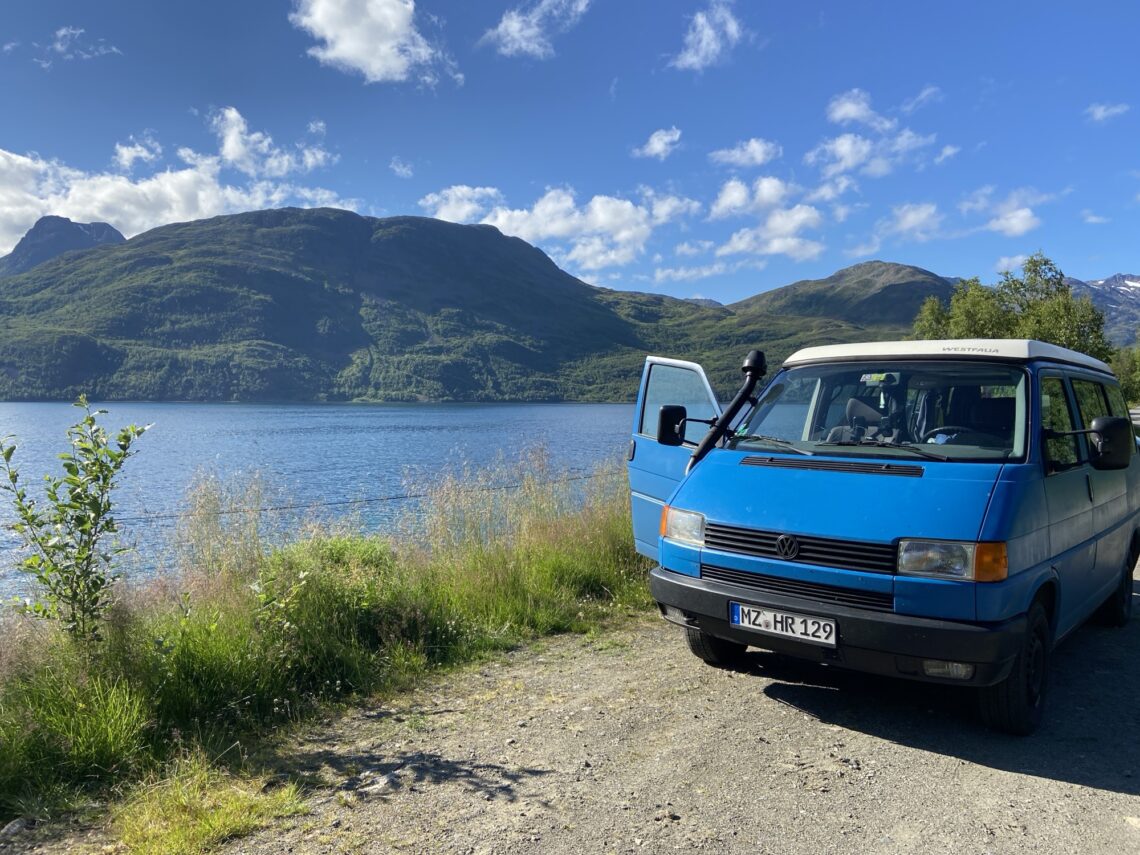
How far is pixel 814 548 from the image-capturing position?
12.8ft

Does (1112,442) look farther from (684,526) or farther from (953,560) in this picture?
(684,526)

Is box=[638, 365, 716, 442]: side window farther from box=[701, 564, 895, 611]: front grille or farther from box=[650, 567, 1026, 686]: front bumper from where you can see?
box=[650, 567, 1026, 686]: front bumper

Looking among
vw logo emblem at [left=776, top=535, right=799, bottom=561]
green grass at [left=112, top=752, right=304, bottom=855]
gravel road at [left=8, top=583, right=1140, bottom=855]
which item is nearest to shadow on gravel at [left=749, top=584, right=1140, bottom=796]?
gravel road at [left=8, top=583, right=1140, bottom=855]

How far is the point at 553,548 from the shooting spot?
7.84 m

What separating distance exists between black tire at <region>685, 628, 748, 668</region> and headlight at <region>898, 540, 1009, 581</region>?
169cm

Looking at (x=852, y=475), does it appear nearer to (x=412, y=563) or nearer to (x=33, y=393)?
(x=412, y=563)

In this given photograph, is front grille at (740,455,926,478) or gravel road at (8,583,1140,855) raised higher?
front grille at (740,455,926,478)

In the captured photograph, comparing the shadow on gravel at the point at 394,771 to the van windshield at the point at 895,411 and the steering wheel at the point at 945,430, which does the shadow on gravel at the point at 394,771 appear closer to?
the van windshield at the point at 895,411

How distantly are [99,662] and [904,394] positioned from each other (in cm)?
510

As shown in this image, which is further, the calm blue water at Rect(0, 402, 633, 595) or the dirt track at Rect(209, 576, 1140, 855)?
the calm blue water at Rect(0, 402, 633, 595)

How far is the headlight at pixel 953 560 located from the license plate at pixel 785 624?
0.49 metres

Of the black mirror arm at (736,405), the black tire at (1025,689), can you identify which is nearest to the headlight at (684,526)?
the black mirror arm at (736,405)

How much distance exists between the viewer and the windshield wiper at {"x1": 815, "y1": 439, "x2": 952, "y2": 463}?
13.8 feet

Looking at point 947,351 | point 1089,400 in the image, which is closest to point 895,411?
point 947,351
